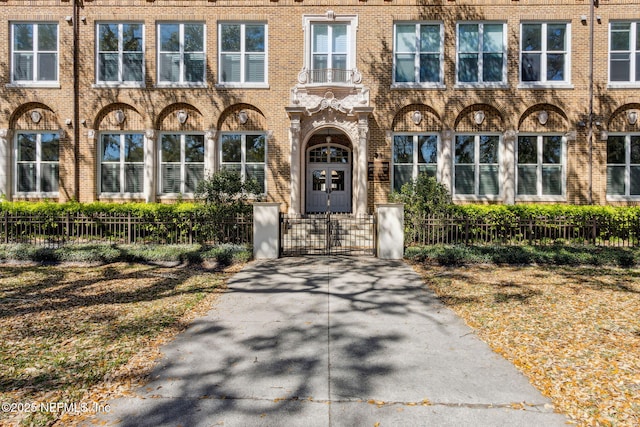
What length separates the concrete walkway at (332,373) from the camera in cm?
316

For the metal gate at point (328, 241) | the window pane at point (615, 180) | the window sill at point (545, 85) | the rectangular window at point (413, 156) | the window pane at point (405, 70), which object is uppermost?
the window pane at point (405, 70)

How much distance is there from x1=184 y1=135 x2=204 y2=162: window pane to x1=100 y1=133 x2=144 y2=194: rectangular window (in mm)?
1773

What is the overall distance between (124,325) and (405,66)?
1388cm

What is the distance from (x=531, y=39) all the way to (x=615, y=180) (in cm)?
646

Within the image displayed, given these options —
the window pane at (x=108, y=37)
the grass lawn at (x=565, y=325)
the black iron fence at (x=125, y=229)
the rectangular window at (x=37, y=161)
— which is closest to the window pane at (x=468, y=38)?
the grass lawn at (x=565, y=325)

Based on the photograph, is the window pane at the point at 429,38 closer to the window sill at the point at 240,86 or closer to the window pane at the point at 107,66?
the window sill at the point at 240,86

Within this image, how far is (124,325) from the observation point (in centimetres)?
528

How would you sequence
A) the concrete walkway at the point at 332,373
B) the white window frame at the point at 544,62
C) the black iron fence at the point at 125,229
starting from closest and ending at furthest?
the concrete walkway at the point at 332,373, the black iron fence at the point at 125,229, the white window frame at the point at 544,62

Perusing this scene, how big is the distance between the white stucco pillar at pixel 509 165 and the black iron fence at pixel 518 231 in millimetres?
3117

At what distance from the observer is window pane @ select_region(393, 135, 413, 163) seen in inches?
606

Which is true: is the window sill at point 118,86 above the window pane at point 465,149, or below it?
above

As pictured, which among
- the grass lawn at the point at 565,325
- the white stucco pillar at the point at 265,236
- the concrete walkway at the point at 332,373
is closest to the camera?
the concrete walkway at the point at 332,373

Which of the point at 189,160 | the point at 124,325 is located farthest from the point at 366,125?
the point at 124,325

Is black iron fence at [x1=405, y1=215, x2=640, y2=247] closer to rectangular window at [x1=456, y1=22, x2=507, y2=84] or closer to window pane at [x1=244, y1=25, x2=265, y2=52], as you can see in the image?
rectangular window at [x1=456, y1=22, x2=507, y2=84]
